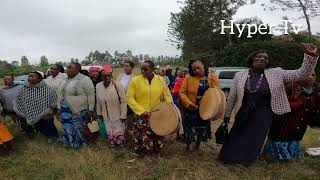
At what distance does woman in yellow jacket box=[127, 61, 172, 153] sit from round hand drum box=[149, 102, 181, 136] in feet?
0.51

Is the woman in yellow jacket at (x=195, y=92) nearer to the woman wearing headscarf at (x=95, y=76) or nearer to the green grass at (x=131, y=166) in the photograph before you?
the green grass at (x=131, y=166)

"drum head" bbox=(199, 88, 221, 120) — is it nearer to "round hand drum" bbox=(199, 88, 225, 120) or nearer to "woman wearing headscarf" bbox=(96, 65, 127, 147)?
"round hand drum" bbox=(199, 88, 225, 120)

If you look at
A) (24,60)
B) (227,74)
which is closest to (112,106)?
(227,74)

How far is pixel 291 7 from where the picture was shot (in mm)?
26656

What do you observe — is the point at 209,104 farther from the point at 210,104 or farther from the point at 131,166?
the point at 131,166

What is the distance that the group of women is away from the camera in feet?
19.7

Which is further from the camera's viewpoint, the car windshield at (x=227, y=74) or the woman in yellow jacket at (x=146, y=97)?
the car windshield at (x=227, y=74)

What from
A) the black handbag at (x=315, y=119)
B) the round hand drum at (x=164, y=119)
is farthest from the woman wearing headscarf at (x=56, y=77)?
the black handbag at (x=315, y=119)

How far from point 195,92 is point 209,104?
35cm

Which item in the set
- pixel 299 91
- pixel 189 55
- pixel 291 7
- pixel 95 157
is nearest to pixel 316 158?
pixel 299 91

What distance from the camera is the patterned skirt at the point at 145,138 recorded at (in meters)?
6.58

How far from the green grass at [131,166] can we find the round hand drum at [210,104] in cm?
72

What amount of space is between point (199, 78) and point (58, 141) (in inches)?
126

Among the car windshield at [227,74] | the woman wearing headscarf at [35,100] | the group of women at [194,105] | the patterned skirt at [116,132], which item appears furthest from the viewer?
the car windshield at [227,74]
